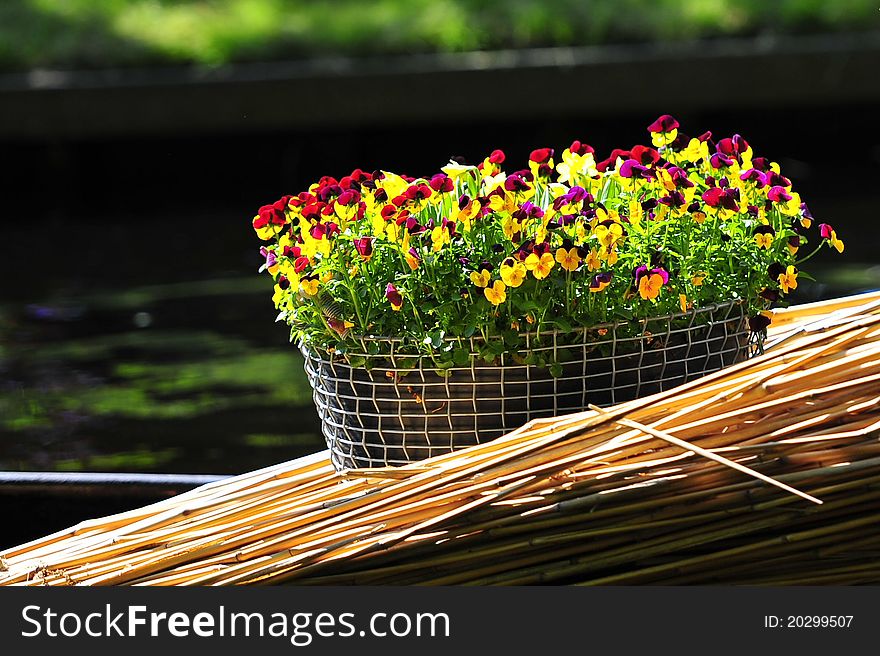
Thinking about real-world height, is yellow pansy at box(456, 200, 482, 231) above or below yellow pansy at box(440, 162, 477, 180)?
below

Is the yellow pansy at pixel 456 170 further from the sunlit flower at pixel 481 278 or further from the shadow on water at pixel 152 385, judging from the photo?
the shadow on water at pixel 152 385

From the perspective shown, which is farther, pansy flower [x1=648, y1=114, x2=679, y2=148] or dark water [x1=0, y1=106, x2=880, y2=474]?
dark water [x1=0, y1=106, x2=880, y2=474]

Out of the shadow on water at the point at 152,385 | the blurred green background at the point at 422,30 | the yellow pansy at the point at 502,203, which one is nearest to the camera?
the yellow pansy at the point at 502,203

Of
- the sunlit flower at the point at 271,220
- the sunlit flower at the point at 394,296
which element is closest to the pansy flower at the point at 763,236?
the sunlit flower at the point at 394,296

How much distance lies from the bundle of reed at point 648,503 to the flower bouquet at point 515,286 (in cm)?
8

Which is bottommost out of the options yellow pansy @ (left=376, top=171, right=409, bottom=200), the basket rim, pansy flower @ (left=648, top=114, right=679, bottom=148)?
the basket rim

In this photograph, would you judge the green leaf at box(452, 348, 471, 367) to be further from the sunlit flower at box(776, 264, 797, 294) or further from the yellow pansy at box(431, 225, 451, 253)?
the sunlit flower at box(776, 264, 797, 294)

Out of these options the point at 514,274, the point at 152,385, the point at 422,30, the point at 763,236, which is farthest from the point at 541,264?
the point at 422,30

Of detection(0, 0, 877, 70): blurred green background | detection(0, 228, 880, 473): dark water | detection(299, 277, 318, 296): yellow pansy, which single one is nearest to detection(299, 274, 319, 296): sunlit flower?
detection(299, 277, 318, 296): yellow pansy

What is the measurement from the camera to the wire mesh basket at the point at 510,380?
3.98ft

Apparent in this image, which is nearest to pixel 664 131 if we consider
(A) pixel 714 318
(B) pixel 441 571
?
(A) pixel 714 318

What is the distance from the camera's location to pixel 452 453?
1205 millimetres

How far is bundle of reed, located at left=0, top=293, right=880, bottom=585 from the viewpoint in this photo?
1.09m

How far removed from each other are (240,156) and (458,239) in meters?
6.23
